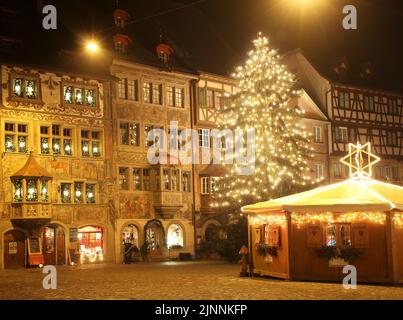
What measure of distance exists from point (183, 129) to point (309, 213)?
738 inches

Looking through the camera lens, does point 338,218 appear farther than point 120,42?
No

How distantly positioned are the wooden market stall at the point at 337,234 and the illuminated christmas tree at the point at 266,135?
7.75m

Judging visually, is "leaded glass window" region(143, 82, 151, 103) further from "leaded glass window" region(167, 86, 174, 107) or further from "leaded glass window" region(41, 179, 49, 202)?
"leaded glass window" region(41, 179, 49, 202)

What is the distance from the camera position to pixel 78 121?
3284cm

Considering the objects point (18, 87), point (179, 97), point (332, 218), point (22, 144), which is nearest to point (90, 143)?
point (22, 144)

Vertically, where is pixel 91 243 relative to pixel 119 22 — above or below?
below

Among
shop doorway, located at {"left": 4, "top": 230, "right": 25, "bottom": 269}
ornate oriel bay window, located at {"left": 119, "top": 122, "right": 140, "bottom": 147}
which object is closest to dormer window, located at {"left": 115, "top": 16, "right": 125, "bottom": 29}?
ornate oriel bay window, located at {"left": 119, "top": 122, "right": 140, "bottom": 147}

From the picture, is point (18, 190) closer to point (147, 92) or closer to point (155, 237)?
point (155, 237)

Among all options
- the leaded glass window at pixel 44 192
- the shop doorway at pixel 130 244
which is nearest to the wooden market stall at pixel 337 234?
the shop doorway at pixel 130 244

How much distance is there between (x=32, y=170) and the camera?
30.2 metres

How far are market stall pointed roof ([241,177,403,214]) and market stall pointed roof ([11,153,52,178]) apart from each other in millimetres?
12783

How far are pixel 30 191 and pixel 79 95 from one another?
5.69 m
